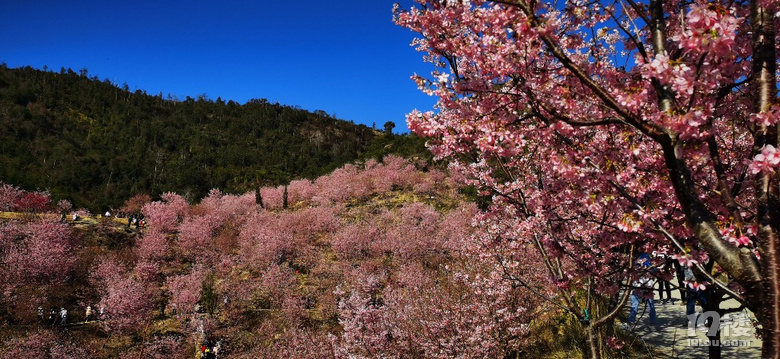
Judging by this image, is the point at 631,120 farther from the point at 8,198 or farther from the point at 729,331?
the point at 8,198

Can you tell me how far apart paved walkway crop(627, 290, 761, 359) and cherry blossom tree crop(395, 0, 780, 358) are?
4513 millimetres

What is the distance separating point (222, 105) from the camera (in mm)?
95500

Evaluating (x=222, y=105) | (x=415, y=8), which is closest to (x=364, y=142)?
(x=222, y=105)

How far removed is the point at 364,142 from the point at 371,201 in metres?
51.7

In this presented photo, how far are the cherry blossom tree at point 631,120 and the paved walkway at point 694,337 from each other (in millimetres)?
4513

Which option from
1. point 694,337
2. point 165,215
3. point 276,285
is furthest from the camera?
point 165,215

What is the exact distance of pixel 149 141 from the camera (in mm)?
73500

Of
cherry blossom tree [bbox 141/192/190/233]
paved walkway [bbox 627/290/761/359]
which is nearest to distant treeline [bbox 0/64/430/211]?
cherry blossom tree [bbox 141/192/190/233]

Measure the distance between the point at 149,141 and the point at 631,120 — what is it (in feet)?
280

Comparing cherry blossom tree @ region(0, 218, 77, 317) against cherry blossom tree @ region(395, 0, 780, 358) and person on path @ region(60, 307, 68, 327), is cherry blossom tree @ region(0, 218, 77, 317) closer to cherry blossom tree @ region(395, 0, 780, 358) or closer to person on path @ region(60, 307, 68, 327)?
person on path @ region(60, 307, 68, 327)

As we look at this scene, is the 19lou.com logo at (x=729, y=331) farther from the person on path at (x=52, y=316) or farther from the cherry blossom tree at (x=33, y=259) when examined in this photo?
the cherry blossom tree at (x=33, y=259)

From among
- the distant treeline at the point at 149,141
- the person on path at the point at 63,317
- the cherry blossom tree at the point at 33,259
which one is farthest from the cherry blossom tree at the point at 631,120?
the distant treeline at the point at 149,141

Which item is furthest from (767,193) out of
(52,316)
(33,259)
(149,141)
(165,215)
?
(149,141)

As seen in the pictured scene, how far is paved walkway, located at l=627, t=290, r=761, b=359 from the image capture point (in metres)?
8.00
